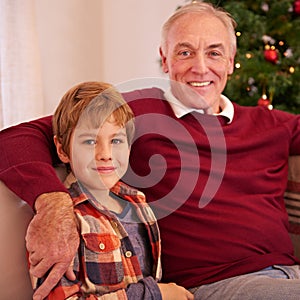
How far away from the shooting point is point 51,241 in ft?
3.87

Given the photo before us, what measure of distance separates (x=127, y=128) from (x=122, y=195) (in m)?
0.17

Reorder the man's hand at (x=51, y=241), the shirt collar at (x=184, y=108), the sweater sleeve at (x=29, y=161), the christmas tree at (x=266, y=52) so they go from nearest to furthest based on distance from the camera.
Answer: the man's hand at (x=51, y=241) < the sweater sleeve at (x=29, y=161) < the shirt collar at (x=184, y=108) < the christmas tree at (x=266, y=52)

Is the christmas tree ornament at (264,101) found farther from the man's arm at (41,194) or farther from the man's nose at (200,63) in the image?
the man's arm at (41,194)

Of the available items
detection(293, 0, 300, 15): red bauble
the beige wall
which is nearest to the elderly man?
detection(293, 0, 300, 15): red bauble

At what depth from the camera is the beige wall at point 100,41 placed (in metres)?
3.20

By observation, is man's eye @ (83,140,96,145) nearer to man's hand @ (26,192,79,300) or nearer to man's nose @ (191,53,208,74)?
man's hand @ (26,192,79,300)

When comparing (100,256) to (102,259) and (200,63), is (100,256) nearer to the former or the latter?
(102,259)

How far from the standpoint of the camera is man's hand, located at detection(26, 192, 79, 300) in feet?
3.84

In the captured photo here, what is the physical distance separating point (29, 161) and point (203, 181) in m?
0.50

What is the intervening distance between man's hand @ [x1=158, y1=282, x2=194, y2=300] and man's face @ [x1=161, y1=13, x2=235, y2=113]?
586 mm

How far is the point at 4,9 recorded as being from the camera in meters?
2.63

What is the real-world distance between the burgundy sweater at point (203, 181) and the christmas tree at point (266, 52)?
90 centimetres

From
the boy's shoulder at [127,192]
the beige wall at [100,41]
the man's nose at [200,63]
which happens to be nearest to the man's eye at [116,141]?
the boy's shoulder at [127,192]

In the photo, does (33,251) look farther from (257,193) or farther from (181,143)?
(257,193)
